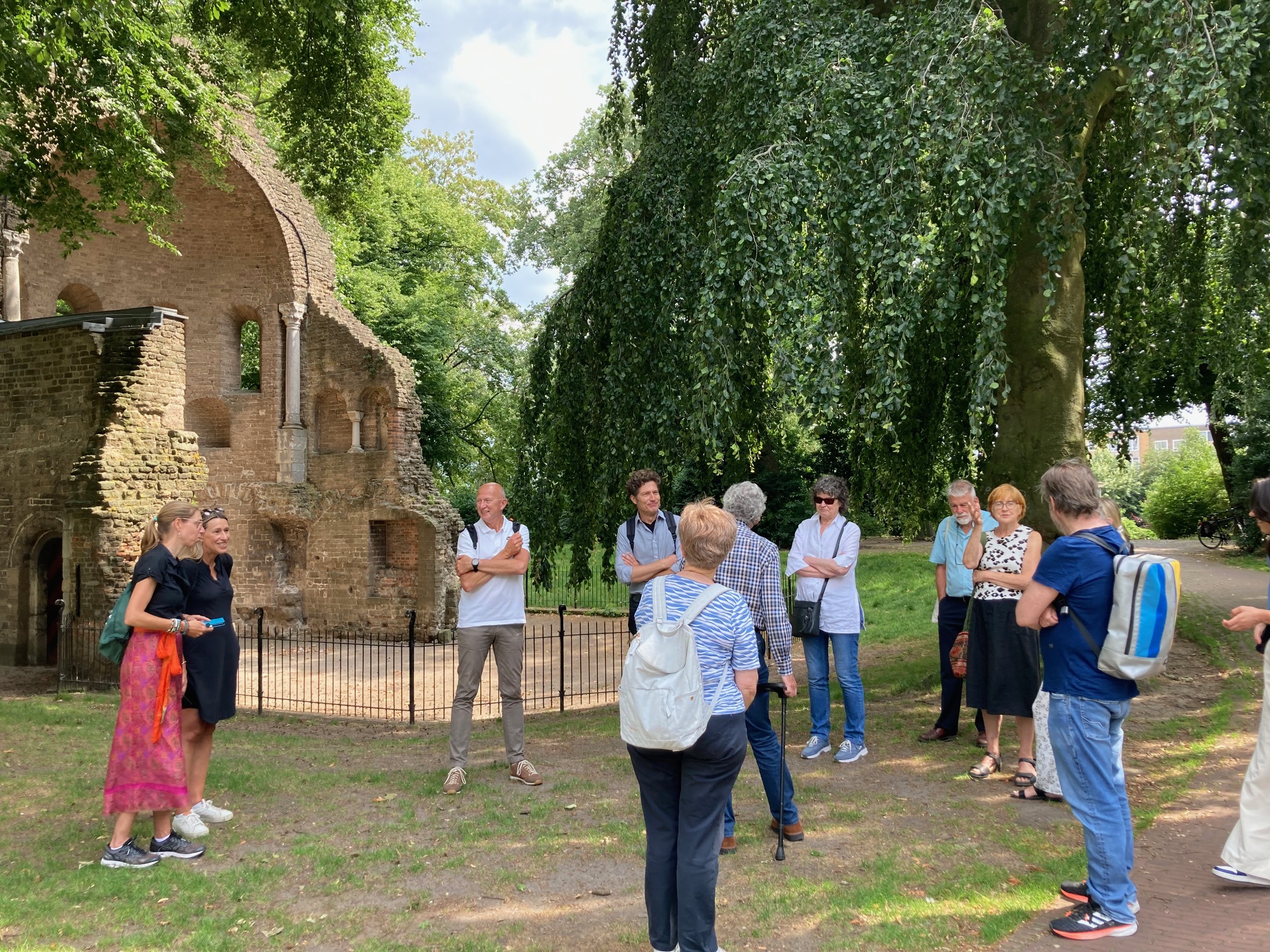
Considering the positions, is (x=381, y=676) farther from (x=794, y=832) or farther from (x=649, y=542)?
(x=794, y=832)

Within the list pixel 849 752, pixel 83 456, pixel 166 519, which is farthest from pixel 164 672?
pixel 83 456

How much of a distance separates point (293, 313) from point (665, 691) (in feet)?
56.3

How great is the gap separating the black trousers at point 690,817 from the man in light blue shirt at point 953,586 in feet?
10.9

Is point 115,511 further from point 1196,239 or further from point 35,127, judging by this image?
point 1196,239

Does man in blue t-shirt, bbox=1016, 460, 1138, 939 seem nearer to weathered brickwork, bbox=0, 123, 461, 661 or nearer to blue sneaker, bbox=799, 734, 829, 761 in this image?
blue sneaker, bbox=799, 734, 829, 761

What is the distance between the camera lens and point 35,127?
10.6 m

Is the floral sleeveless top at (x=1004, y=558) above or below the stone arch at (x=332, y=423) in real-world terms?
below

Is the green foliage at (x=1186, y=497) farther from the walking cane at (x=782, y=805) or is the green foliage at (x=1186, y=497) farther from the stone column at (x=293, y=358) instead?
the walking cane at (x=782, y=805)

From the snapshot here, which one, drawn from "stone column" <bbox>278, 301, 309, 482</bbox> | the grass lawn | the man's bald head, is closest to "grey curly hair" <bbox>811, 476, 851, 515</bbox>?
the grass lawn

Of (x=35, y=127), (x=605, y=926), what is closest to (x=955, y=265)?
(x=605, y=926)

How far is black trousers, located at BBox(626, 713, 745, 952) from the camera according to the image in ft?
9.84

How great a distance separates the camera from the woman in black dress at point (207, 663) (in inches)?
180

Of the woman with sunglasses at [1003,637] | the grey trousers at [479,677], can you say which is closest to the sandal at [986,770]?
the woman with sunglasses at [1003,637]

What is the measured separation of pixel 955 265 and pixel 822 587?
247 centimetres
